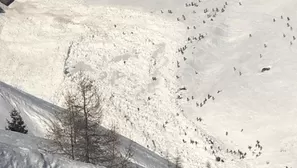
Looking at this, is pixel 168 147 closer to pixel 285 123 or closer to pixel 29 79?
pixel 285 123

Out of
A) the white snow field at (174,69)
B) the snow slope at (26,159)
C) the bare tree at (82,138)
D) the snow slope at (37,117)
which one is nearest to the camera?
the snow slope at (26,159)

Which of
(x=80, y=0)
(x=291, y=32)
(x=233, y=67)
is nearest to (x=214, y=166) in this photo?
(x=233, y=67)

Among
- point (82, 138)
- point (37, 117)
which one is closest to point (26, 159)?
point (82, 138)

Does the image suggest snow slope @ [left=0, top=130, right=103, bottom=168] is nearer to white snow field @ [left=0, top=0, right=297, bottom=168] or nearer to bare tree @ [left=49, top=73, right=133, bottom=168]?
bare tree @ [left=49, top=73, right=133, bottom=168]

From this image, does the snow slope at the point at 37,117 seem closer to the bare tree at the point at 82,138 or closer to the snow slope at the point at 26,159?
the bare tree at the point at 82,138

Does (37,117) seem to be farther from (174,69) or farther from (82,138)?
(82,138)

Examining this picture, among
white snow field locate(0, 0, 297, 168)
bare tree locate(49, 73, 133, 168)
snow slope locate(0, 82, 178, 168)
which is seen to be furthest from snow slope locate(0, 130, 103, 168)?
white snow field locate(0, 0, 297, 168)

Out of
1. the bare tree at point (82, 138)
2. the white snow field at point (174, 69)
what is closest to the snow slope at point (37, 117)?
the white snow field at point (174, 69)

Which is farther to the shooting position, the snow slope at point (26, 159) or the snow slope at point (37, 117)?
the snow slope at point (37, 117)
